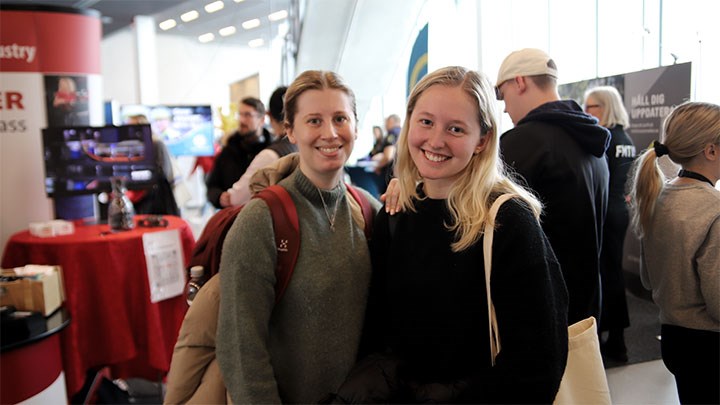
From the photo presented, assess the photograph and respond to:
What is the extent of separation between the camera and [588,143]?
1.99 m

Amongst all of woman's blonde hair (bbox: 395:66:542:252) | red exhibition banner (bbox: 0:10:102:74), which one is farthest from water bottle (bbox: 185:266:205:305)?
red exhibition banner (bbox: 0:10:102:74)

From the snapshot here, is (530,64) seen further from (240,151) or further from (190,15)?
(240,151)

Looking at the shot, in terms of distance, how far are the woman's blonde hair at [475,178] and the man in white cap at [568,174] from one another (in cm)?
76

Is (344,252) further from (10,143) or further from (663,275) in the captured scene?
(10,143)

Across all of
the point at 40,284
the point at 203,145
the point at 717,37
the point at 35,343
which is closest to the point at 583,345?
the point at 717,37

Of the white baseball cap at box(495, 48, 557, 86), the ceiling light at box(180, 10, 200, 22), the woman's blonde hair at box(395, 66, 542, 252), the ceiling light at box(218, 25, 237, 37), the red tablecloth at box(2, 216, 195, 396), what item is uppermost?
the ceiling light at box(180, 10, 200, 22)

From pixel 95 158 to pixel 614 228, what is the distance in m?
3.22

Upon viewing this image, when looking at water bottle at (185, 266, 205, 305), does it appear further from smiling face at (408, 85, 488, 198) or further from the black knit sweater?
smiling face at (408, 85, 488, 198)

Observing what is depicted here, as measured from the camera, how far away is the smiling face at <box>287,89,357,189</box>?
139 cm

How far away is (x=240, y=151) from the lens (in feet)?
12.2

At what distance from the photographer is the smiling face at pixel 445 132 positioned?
46.2 inches

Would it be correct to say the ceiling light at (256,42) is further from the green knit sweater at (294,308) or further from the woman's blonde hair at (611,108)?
the woman's blonde hair at (611,108)

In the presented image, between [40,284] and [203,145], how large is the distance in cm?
592

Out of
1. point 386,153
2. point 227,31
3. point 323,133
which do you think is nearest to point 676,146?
point 323,133
